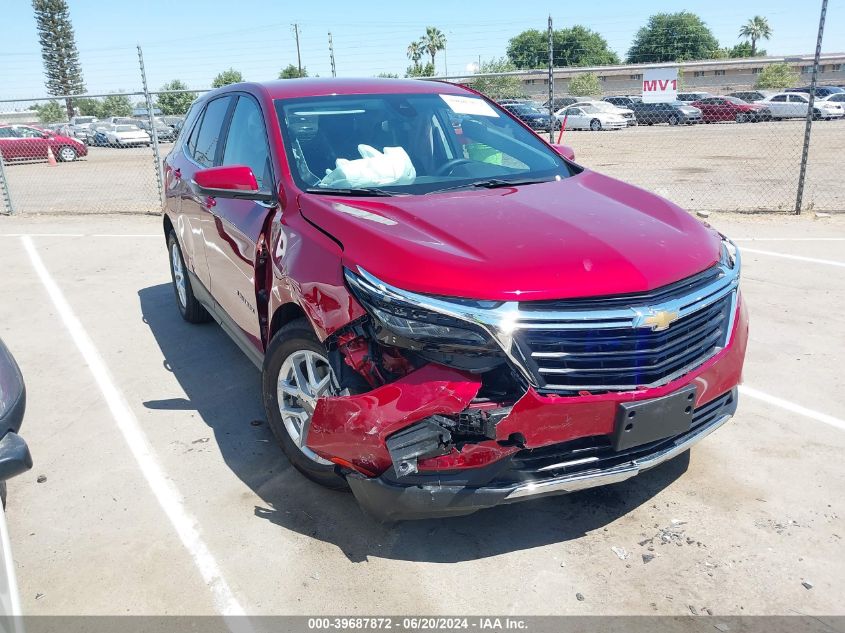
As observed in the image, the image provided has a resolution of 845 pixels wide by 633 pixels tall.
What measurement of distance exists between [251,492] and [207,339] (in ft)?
8.06

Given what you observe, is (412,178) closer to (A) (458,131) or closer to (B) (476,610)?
(A) (458,131)

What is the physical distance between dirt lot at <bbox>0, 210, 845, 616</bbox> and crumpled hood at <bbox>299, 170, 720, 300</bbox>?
1125 mm

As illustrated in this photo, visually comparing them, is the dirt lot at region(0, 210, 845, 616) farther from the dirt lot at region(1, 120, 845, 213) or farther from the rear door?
the dirt lot at region(1, 120, 845, 213)

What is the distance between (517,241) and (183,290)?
3867 millimetres

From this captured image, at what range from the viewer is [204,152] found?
193 inches

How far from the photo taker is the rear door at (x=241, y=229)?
143 inches

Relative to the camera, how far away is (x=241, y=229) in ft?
12.3

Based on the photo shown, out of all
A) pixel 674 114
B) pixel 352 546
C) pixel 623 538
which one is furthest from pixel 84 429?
pixel 674 114

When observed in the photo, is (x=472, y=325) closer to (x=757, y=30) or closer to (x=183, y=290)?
(x=183, y=290)

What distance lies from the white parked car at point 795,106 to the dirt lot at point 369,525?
30.7m

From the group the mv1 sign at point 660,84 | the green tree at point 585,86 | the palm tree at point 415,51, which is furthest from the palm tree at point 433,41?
the mv1 sign at point 660,84

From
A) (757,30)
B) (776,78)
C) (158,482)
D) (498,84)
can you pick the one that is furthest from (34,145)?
(757,30)

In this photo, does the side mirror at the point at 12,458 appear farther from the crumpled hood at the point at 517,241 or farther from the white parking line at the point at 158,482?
the crumpled hood at the point at 517,241

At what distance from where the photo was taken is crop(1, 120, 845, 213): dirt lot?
1259 centimetres
